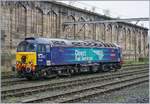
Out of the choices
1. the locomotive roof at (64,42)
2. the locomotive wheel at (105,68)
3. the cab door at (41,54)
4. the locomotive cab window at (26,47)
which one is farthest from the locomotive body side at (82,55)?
the locomotive cab window at (26,47)

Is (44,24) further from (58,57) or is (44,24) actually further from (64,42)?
(58,57)

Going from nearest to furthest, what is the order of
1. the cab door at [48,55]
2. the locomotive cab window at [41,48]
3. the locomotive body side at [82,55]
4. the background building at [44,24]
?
1. the locomotive cab window at [41,48]
2. the cab door at [48,55]
3. the locomotive body side at [82,55]
4. the background building at [44,24]

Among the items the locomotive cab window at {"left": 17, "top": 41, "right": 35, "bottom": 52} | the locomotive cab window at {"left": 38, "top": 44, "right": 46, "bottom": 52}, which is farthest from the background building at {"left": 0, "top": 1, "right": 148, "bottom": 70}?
the locomotive cab window at {"left": 38, "top": 44, "right": 46, "bottom": 52}

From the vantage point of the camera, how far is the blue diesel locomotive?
21391mm

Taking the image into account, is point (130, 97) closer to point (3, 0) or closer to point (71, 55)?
point (71, 55)

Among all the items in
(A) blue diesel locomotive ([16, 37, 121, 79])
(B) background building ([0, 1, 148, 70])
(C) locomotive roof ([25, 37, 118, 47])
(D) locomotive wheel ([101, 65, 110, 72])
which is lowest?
(D) locomotive wheel ([101, 65, 110, 72])

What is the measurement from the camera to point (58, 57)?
23.1 meters


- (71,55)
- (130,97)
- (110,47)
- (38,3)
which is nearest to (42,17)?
(38,3)

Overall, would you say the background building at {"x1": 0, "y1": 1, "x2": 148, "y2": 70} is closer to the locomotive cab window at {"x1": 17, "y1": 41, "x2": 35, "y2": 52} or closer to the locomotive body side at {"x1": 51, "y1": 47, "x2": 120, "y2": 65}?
the locomotive body side at {"x1": 51, "y1": 47, "x2": 120, "y2": 65}

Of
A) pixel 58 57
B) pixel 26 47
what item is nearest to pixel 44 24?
pixel 58 57

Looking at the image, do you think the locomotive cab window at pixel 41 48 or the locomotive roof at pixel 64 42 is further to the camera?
the locomotive roof at pixel 64 42

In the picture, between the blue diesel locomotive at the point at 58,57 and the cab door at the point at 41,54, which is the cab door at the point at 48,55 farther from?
the cab door at the point at 41,54

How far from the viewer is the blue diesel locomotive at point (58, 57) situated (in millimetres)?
21391

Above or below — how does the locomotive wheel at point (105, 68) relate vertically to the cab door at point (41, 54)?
below
